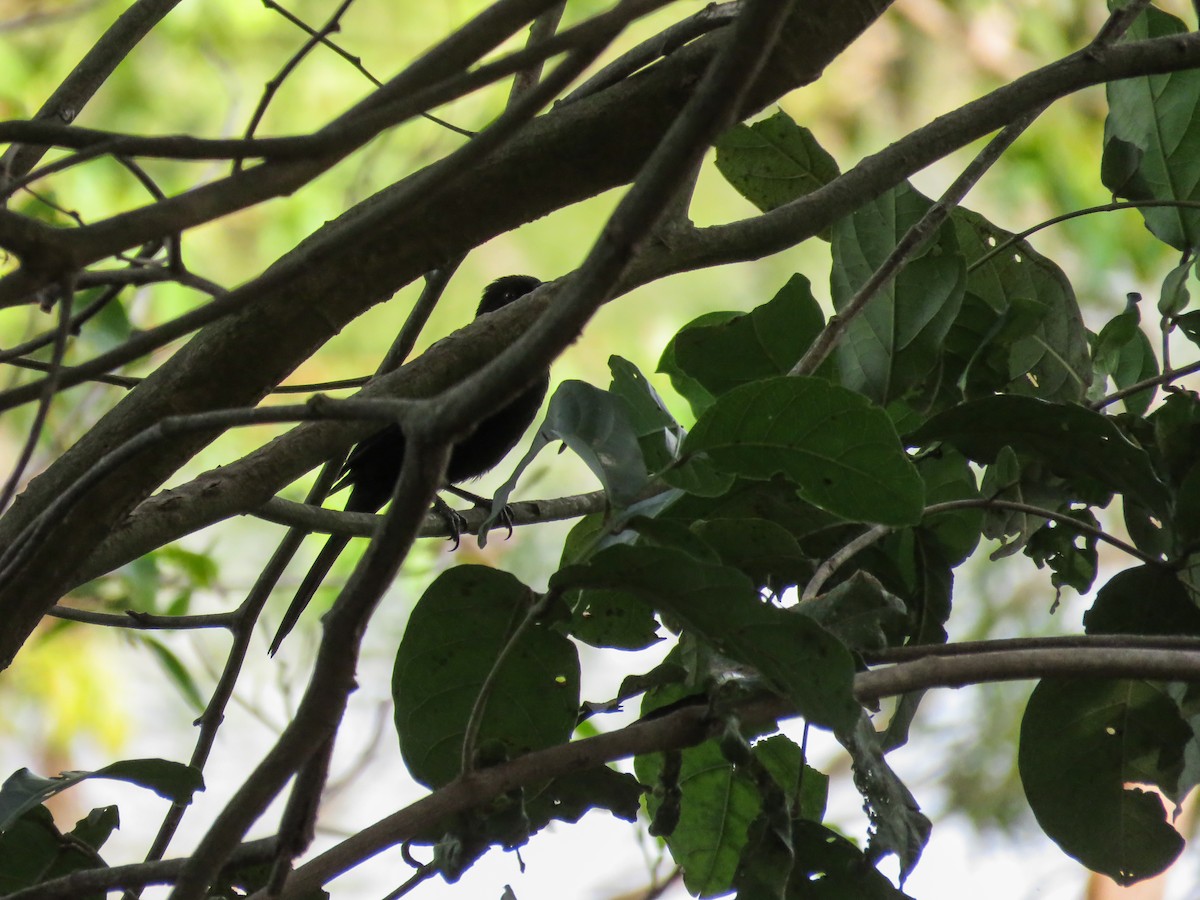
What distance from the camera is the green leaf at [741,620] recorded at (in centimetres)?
108

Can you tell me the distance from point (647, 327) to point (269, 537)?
7.07 feet

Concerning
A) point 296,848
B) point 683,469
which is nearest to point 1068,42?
point 683,469

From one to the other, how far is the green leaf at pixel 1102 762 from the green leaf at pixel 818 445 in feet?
1.54

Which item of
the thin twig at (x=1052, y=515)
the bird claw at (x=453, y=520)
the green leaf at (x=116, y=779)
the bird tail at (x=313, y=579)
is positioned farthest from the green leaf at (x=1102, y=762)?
the bird tail at (x=313, y=579)

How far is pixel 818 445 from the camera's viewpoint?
1.24 metres

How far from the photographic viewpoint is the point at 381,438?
146 inches

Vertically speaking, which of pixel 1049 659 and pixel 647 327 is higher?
pixel 647 327

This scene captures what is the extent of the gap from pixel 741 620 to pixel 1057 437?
1.86 ft

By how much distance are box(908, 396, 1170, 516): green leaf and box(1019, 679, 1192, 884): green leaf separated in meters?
0.25

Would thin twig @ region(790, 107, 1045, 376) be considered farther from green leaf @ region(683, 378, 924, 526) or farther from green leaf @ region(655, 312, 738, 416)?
green leaf @ region(683, 378, 924, 526)

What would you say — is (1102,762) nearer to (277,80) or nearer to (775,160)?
(775,160)

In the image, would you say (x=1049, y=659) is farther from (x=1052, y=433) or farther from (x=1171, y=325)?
(x=1171, y=325)

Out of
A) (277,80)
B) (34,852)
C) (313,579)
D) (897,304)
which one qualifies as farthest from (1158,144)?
(313,579)

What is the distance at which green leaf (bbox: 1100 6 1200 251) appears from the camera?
1793 millimetres
